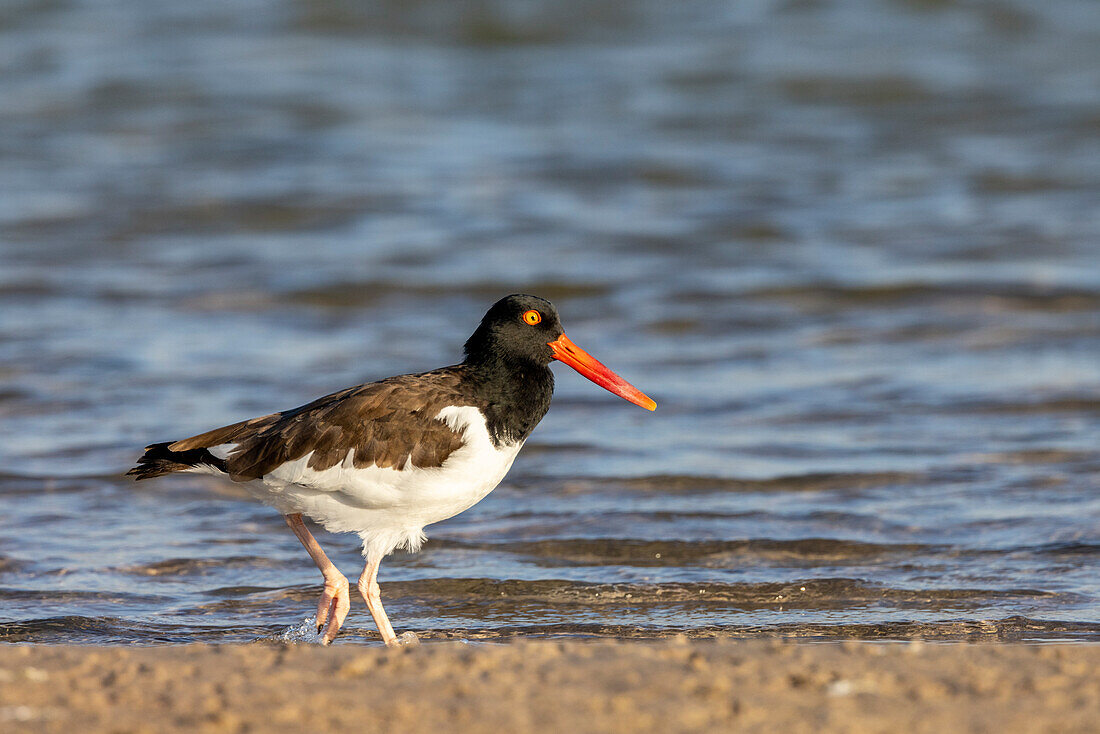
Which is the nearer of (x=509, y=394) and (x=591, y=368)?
(x=509, y=394)

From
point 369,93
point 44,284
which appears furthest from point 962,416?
point 369,93

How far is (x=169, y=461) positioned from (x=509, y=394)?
4.49 feet

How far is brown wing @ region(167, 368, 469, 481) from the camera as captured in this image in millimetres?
5219

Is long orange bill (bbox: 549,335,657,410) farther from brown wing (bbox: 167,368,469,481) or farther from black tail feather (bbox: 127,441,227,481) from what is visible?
black tail feather (bbox: 127,441,227,481)

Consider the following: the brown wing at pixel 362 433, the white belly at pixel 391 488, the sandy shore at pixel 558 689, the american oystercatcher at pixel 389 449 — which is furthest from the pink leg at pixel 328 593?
the sandy shore at pixel 558 689

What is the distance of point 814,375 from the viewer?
9625 mm

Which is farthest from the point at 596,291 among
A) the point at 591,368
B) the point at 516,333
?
the point at 516,333

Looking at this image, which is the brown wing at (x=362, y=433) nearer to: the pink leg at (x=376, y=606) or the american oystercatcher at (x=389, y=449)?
the american oystercatcher at (x=389, y=449)

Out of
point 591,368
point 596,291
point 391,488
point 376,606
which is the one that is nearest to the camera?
point 391,488

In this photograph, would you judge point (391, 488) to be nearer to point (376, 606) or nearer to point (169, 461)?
point (376, 606)

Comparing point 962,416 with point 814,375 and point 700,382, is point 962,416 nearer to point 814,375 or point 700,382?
point 814,375

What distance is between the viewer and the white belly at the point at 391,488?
520cm

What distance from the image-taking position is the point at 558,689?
3740 mm

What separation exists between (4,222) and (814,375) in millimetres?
8433
